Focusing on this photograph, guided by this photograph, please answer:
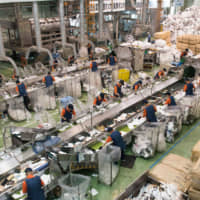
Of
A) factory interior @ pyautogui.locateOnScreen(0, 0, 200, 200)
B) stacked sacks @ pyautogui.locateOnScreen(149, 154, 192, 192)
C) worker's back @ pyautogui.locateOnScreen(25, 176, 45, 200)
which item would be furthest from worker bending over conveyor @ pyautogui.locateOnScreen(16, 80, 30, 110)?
stacked sacks @ pyautogui.locateOnScreen(149, 154, 192, 192)

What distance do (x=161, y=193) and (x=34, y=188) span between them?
2.47 meters

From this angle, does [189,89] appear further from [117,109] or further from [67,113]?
[67,113]

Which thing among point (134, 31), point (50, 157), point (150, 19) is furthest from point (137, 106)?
point (150, 19)

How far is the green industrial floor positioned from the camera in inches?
223

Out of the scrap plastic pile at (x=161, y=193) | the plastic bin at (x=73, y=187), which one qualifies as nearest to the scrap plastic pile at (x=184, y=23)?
the scrap plastic pile at (x=161, y=193)

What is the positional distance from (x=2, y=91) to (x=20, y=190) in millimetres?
5079

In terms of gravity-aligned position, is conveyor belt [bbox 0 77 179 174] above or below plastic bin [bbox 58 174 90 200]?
above

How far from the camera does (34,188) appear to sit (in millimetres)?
4523

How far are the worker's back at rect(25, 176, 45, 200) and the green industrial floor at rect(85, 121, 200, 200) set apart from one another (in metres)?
1.29

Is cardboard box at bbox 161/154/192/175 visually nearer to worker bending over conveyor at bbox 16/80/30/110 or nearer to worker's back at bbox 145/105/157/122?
worker's back at bbox 145/105/157/122

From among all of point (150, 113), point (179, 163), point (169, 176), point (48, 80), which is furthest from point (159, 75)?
point (169, 176)

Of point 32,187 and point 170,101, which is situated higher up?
point 170,101

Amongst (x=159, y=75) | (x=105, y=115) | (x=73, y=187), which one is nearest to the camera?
(x=73, y=187)

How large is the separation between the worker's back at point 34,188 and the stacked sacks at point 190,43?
13622 mm
